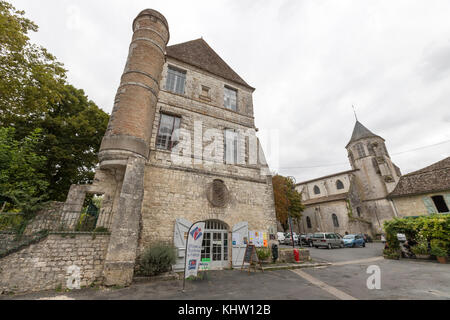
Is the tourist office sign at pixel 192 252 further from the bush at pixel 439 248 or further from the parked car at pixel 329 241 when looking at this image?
the parked car at pixel 329 241

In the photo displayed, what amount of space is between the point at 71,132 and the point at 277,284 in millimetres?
14920

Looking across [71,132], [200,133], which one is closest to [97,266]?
[200,133]

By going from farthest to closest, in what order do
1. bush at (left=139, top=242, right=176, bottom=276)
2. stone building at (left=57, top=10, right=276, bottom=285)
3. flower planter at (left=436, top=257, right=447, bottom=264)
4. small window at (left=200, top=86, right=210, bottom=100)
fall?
small window at (left=200, top=86, right=210, bottom=100)
flower planter at (left=436, top=257, right=447, bottom=264)
stone building at (left=57, top=10, right=276, bottom=285)
bush at (left=139, top=242, right=176, bottom=276)

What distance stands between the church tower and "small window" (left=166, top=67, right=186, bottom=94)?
1237 inches

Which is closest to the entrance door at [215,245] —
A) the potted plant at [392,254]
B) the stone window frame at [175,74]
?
the stone window frame at [175,74]

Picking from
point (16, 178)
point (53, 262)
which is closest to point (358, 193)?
point (53, 262)

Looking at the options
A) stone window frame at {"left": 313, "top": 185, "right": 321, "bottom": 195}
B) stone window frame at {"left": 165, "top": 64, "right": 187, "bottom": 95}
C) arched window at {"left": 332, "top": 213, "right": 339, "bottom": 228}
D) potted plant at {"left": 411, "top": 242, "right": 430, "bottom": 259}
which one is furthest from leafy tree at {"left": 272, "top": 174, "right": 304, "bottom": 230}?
stone window frame at {"left": 165, "top": 64, "right": 187, "bottom": 95}

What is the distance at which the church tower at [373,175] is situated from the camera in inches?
1060

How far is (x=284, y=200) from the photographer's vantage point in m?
23.6

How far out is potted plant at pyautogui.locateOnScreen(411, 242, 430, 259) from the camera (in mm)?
10406

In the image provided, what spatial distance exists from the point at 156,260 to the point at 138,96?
287 inches

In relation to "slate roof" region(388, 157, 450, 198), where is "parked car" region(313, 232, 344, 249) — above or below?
below

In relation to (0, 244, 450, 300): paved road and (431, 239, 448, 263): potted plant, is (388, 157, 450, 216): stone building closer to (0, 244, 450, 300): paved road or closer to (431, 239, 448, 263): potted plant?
(431, 239, 448, 263): potted plant

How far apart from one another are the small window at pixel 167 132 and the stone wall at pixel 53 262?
16.0 ft
